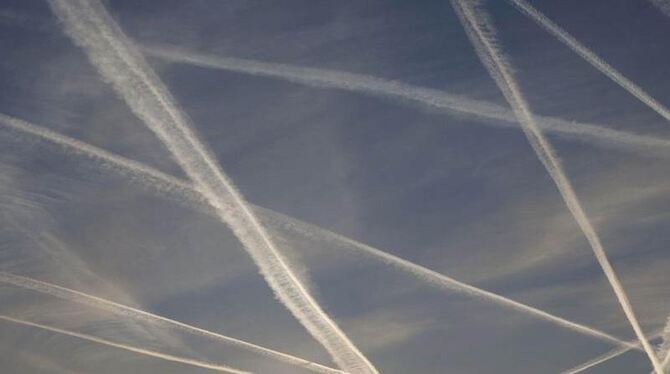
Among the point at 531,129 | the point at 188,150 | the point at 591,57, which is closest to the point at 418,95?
the point at 531,129

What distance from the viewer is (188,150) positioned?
3.08 meters

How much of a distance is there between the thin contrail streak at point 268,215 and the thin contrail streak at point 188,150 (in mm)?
96

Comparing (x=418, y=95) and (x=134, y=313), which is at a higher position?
(x=418, y=95)

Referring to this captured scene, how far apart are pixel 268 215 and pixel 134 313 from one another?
3.53 feet

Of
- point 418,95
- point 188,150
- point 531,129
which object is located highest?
point 418,95

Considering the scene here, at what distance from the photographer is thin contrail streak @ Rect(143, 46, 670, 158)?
9.56ft

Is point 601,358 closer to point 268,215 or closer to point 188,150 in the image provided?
point 268,215

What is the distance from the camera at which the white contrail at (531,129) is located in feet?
9.50

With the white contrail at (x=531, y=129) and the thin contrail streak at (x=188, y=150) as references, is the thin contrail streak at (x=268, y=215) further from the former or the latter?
the white contrail at (x=531, y=129)

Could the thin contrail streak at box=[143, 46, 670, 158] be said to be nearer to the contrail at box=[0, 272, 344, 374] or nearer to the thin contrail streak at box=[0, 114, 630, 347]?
the thin contrail streak at box=[0, 114, 630, 347]

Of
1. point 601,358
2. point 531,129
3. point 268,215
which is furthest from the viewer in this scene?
point 601,358

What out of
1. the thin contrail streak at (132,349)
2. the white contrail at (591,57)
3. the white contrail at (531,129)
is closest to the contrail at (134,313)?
the thin contrail streak at (132,349)

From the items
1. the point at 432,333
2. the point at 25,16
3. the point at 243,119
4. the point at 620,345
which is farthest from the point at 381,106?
the point at 620,345

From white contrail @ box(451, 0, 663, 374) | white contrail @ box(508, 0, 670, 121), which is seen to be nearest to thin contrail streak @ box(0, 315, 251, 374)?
white contrail @ box(451, 0, 663, 374)
